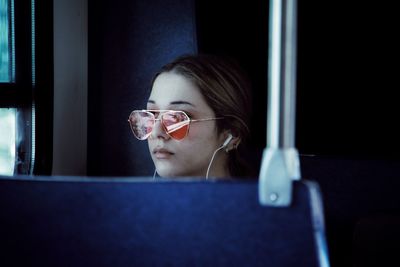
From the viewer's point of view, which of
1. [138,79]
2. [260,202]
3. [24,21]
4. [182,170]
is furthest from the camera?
[138,79]

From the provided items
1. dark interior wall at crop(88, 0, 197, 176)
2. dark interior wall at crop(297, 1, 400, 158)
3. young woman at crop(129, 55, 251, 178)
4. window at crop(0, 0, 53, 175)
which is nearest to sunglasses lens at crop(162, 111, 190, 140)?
young woman at crop(129, 55, 251, 178)

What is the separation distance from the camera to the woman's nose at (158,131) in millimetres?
1469

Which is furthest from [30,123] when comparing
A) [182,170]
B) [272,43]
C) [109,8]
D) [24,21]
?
[272,43]

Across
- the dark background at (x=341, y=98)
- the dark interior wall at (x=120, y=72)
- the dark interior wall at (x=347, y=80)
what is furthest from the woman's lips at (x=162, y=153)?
the dark interior wall at (x=120, y=72)

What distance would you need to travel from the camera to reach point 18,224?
2.00 feet

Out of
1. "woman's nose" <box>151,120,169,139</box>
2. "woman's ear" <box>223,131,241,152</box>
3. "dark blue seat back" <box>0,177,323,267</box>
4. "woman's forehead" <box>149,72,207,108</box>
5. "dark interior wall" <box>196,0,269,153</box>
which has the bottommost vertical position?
"dark blue seat back" <box>0,177,323,267</box>

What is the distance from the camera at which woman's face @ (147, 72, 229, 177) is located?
1.50m

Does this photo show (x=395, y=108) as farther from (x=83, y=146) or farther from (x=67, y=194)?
(x=83, y=146)

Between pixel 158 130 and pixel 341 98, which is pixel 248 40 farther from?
pixel 158 130

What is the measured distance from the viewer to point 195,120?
151cm

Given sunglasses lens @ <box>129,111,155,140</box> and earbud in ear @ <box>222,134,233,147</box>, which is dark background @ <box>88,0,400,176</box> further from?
sunglasses lens @ <box>129,111,155,140</box>

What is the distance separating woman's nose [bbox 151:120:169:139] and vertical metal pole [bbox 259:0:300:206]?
921 mm

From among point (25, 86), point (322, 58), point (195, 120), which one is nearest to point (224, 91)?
point (195, 120)

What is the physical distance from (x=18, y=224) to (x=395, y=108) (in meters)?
1.30
